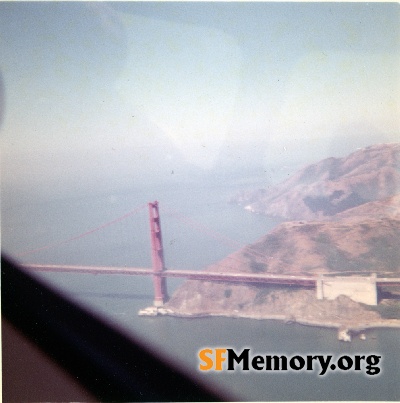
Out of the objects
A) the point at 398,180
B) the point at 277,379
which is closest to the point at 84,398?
the point at 277,379

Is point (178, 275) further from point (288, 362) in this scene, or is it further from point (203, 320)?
point (288, 362)

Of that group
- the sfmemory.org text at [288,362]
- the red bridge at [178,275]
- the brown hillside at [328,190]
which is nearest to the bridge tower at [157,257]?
the red bridge at [178,275]

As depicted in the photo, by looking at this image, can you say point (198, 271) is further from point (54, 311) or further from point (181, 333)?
point (54, 311)

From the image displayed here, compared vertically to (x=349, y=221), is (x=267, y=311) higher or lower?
lower

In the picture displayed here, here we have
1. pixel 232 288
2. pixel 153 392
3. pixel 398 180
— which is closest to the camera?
pixel 153 392

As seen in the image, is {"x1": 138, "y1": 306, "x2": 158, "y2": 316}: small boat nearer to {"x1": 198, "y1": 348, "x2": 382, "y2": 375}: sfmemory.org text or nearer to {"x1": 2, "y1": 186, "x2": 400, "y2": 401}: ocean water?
{"x1": 2, "y1": 186, "x2": 400, "y2": 401}: ocean water

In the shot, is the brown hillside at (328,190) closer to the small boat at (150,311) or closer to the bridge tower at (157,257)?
the bridge tower at (157,257)

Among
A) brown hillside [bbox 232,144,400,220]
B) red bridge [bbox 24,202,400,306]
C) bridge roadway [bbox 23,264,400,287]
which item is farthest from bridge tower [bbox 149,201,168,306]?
brown hillside [bbox 232,144,400,220]
